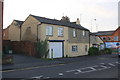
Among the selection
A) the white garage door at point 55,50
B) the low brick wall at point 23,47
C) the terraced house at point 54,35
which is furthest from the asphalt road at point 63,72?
the terraced house at point 54,35

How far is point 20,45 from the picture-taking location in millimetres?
25016

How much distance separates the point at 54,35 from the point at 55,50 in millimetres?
2504

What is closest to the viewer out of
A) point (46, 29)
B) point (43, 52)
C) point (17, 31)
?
point (43, 52)

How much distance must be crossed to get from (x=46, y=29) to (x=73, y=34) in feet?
23.4

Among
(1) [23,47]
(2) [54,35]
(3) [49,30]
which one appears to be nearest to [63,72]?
(3) [49,30]

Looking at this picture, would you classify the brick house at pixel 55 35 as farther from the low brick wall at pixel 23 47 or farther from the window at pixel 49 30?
the low brick wall at pixel 23 47

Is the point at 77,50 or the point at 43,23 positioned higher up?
the point at 43,23

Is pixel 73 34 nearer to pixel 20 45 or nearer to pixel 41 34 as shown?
pixel 41 34

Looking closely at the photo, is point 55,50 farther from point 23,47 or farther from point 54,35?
point 23,47

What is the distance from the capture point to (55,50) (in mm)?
25516

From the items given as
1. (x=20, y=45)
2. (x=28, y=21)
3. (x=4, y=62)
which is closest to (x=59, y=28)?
(x=28, y=21)

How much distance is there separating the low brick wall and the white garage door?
2.89m

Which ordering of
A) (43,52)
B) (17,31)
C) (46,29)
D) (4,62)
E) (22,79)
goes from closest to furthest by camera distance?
(22,79), (4,62), (43,52), (46,29), (17,31)

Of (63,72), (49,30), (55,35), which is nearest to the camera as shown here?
(63,72)
